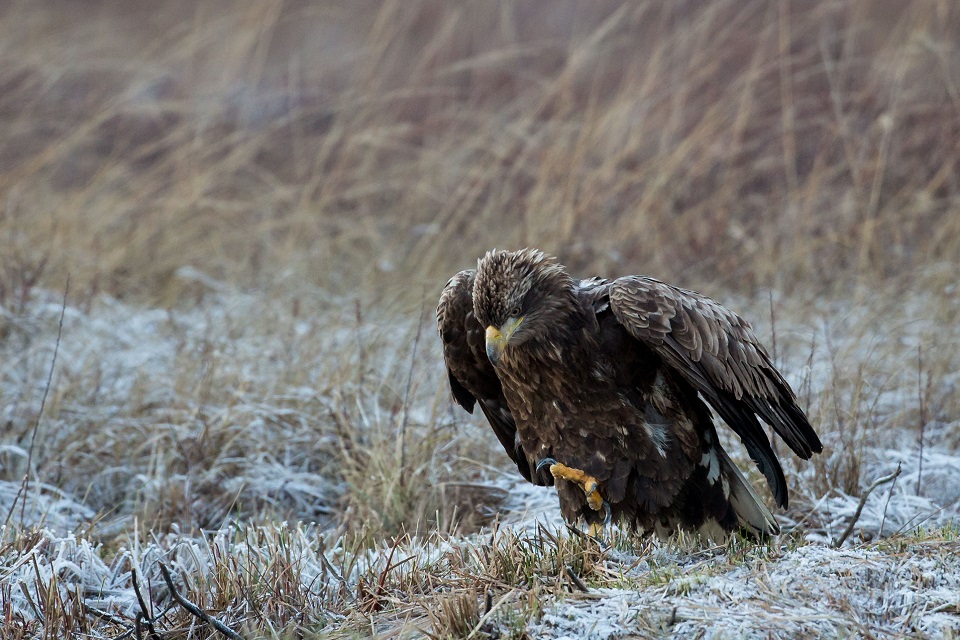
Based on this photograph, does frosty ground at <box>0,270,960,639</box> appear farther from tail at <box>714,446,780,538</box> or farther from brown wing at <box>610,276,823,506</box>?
brown wing at <box>610,276,823,506</box>

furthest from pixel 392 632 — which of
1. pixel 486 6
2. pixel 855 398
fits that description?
pixel 486 6

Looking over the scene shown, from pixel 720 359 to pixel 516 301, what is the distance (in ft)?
2.18

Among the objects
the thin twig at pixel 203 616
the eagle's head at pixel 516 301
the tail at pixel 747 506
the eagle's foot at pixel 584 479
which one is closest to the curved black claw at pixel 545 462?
the eagle's foot at pixel 584 479

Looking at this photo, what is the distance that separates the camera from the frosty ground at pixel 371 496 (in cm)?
251

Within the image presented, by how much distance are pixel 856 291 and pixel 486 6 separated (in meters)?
6.61

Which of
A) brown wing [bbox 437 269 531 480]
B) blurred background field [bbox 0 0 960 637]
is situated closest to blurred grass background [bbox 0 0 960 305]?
blurred background field [bbox 0 0 960 637]

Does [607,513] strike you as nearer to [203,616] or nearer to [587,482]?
[587,482]

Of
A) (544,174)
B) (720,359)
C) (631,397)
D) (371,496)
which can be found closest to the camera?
(720,359)

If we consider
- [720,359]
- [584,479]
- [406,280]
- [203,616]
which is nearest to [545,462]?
[584,479]

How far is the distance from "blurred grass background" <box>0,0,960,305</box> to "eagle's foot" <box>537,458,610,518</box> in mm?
2314

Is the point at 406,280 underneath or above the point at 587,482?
above

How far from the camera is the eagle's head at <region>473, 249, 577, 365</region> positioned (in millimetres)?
3342

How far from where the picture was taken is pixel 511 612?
8.11 feet

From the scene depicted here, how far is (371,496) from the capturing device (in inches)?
161
